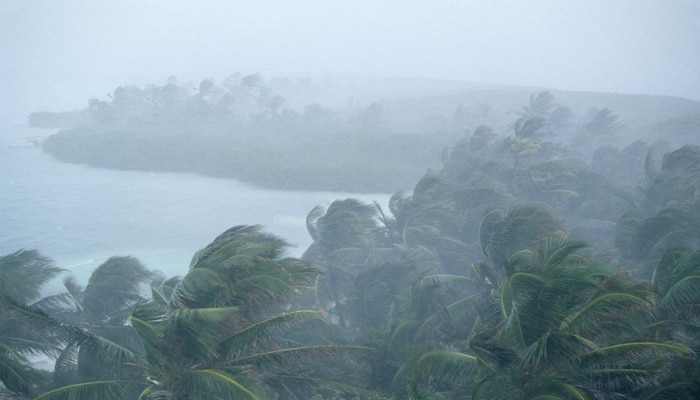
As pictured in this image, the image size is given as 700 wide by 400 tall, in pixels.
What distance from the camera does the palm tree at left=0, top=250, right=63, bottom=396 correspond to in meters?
6.75

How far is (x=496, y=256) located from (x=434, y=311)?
1.75 metres

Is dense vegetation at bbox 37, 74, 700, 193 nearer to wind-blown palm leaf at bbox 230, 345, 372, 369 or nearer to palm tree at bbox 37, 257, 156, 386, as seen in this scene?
palm tree at bbox 37, 257, 156, 386

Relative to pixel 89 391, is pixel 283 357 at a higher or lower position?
higher

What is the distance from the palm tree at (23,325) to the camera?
6750 mm

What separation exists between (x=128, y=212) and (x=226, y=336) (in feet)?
75.3

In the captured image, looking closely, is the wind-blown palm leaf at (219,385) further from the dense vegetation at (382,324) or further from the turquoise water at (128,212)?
the turquoise water at (128,212)

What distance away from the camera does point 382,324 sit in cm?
1246

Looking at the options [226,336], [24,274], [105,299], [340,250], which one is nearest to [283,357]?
[226,336]

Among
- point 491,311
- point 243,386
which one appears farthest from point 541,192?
point 243,386

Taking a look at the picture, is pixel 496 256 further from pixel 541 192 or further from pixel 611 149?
pixel 611 149

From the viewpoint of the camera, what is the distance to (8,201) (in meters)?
27.3

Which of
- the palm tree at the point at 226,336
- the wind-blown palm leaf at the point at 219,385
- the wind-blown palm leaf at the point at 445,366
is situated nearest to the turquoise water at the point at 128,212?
the palm tree at the point at 226,336

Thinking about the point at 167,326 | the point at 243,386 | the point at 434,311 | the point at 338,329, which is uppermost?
the point at 167,326

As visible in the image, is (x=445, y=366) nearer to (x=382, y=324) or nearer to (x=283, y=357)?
(x=283, y=357)
